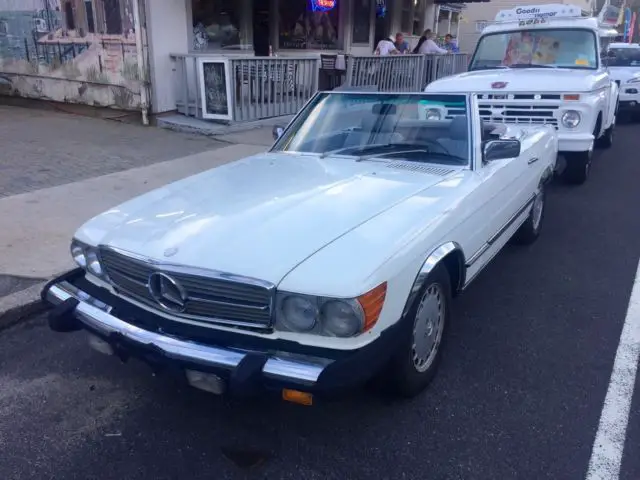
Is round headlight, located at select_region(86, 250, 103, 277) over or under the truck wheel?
over

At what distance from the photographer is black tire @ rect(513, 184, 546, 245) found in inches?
209

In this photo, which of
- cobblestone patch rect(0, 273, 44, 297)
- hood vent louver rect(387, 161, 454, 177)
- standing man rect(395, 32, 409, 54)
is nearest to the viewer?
hood vent louver rect(387, 161, 454, 177)

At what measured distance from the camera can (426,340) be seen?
3092 mm

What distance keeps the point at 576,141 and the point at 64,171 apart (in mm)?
6524

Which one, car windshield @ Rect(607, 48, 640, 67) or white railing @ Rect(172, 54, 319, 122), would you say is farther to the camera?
car windshield @ Rect(607, 48, 640, 67)

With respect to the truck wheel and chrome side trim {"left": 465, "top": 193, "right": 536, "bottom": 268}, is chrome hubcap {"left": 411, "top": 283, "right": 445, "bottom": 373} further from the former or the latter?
the truck wheel

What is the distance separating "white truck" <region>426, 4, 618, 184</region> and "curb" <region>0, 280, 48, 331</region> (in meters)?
5.02

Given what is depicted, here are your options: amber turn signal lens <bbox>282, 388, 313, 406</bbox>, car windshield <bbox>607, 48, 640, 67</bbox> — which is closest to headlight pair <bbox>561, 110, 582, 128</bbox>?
amber turn signal lens <bbox>282, 388, 313, 406</bbox>

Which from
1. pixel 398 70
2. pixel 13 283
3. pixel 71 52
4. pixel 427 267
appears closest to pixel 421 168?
pixel 427 267

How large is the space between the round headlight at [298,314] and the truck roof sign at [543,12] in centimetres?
781

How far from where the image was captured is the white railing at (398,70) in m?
12.6

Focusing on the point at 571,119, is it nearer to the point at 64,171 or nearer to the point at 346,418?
the point at 346,418

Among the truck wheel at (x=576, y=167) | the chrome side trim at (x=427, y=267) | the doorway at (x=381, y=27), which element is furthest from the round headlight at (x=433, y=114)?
the doorway at (x=381, y=27)

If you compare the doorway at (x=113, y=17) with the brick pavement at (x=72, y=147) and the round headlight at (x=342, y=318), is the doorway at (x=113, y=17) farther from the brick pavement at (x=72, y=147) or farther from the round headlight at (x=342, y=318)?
the round headlight at (x=342, y=318)
